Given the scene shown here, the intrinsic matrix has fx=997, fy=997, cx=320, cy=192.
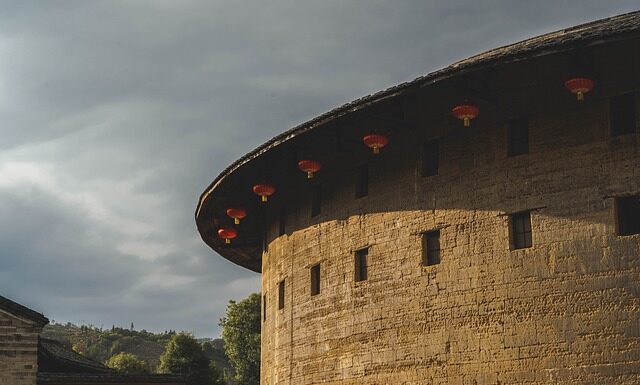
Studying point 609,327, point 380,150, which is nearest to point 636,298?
point 609,327

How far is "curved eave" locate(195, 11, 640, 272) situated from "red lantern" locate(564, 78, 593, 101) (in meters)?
0.64

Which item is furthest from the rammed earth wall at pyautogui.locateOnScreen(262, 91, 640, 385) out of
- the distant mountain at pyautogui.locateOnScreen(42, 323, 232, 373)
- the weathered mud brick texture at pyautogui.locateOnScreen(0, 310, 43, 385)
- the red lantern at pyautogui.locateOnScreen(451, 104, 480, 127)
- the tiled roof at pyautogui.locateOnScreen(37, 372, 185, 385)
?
the distant mountain at pyautogui.locateOnScreen(42, 323, 232, 373)

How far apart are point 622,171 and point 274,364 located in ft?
33.0

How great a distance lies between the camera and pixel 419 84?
54.8ft

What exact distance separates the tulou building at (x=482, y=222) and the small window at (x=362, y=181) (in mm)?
40

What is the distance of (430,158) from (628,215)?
409 cm

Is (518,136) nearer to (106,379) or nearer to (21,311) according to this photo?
(21,311)

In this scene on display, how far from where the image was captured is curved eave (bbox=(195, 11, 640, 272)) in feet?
48.4

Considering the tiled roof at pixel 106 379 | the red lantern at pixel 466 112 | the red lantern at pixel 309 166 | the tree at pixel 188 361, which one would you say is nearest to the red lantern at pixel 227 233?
the tiled roof at pixel 106 379

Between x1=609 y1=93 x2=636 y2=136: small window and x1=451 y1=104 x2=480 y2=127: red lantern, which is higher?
x1=451 y1=104 x2=480 y2=127: red lantern

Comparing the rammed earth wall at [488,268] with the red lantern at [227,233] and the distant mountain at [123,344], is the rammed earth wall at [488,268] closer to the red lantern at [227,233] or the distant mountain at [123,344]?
the red lantern at [227,233]

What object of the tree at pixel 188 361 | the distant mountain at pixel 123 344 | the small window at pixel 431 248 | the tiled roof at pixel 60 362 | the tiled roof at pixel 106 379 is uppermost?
the distant mountain at pixel 123 344

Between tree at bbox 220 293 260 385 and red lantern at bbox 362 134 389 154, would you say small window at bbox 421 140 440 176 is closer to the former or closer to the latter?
red lantern at bbox 362 134 389 154

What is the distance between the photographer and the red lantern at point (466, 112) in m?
16.8
